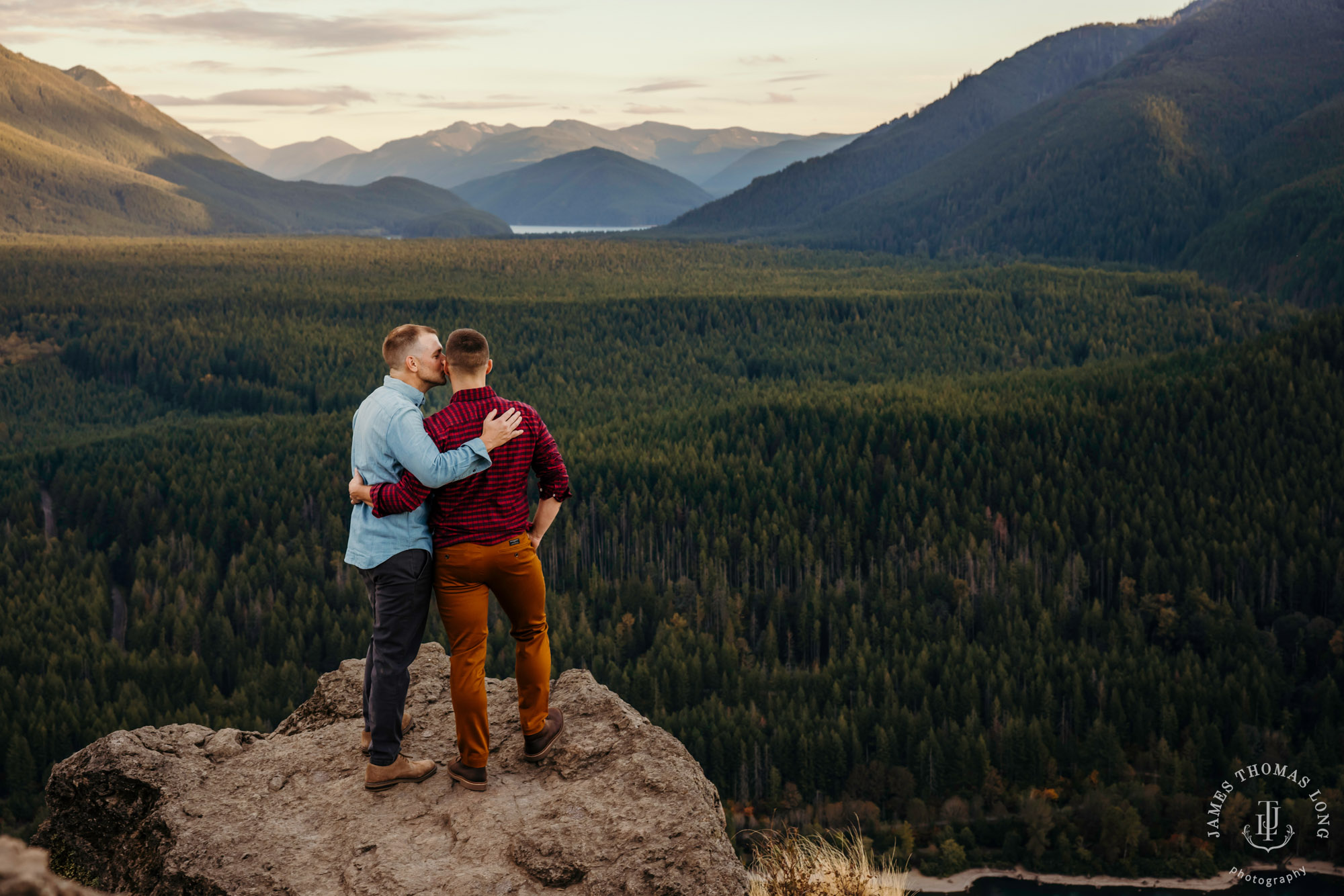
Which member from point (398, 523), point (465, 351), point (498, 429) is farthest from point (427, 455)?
point (465, 351)

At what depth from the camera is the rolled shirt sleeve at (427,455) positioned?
16.7 metres

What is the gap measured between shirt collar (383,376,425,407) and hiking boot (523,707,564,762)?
5.53 meters

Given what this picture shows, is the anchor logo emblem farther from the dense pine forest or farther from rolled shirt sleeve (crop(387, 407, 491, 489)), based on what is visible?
rolled shirt sleeve (crop(387, 407, 491, 489))

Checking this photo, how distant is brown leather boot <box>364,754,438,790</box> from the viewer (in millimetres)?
18344

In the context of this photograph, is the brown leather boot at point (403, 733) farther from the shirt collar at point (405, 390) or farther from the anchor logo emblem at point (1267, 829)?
the anchor logo emblem at point (1267, 829)

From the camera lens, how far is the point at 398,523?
17.3 m

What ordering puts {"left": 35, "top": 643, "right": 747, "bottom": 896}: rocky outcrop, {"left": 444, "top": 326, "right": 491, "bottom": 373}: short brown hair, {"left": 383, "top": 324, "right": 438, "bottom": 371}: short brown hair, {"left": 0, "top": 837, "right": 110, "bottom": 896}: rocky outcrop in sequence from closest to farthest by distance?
{"left": 0, "top": 837, "right": 110, "bottom": 896}: rocky outcrop
{"left": 35, "top": 643, "right": 747, "bottom": 896}: rocky outcrop
{"left": 444, "top": 326, "right": 491, "bottom": 373}: short brown hair
{"left": 383, "top": 324, "right": 438, "bottom": 371}: short brown hair

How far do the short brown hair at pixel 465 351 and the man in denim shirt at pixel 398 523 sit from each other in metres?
0.69

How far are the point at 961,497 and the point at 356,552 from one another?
161537 mm

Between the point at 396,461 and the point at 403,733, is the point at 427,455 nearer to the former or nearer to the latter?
the point at 396,461

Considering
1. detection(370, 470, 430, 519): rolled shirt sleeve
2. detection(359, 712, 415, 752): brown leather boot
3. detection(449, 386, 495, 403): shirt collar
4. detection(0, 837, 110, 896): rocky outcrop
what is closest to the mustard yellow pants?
detection(370, 470, 430, 519): rolled shirt sleeve

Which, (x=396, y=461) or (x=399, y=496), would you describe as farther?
(x=396, y=461)

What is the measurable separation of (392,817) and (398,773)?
2.36 ft

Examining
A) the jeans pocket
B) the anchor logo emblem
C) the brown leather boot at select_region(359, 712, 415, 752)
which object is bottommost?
the anchor logo emblem
